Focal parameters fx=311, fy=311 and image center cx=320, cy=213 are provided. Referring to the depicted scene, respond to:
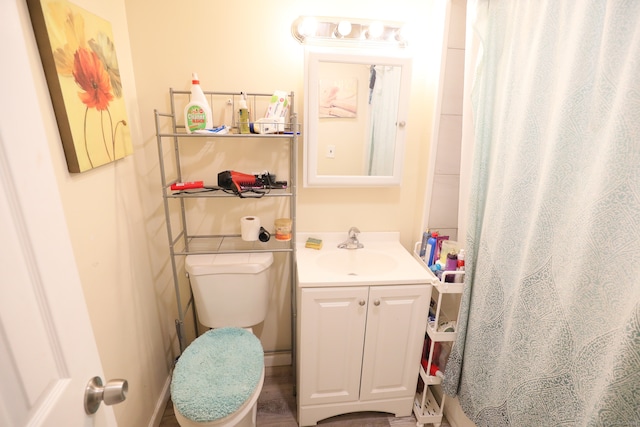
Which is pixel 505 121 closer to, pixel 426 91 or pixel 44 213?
pixel 426 91

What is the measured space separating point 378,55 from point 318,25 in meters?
0.30

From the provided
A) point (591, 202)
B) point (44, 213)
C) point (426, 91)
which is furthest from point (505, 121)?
point (44, 213)

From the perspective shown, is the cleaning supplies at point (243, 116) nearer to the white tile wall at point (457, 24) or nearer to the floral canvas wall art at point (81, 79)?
the floral canvas wall art at point (81, 79)

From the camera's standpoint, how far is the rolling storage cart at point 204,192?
1408mm

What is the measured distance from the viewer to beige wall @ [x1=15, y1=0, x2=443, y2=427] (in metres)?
1.19

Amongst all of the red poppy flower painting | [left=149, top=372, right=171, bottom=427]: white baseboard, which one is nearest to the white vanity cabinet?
[left=149, top=372, right=171, bottom=427]: white baseboard

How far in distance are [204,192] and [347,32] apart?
38.8 inches

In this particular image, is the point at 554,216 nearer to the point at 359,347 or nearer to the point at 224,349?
the point at 359,347

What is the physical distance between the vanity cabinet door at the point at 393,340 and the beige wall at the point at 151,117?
1.72ft

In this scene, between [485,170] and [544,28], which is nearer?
[544,28]

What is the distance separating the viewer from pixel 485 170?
1.23m

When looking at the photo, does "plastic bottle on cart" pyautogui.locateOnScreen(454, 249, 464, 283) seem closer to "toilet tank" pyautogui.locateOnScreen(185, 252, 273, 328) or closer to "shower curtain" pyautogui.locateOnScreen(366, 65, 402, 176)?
"shower curtain" pyautogui.locateOnScreen(366, 65, 402, 176)

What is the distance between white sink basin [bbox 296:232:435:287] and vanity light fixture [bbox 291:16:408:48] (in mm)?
958

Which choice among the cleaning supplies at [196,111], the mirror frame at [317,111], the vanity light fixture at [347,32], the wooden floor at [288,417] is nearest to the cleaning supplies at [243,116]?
the cleaning supplies at [196,111]
